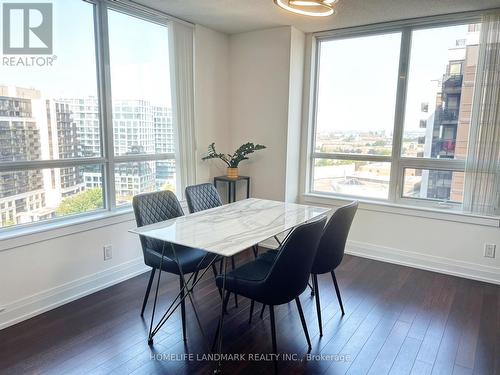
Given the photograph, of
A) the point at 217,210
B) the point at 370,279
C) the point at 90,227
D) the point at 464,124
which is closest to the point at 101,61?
the point at 90,227

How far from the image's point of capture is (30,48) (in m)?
2.59

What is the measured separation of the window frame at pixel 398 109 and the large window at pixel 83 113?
1.72 metres

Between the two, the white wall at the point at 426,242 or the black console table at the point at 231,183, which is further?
the black console table at the point at 231,183

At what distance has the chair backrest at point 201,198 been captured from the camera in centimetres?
296

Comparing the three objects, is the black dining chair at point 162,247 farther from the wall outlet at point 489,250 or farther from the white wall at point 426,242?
the wall outlet at point 489,250

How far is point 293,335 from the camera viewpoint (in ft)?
7.95

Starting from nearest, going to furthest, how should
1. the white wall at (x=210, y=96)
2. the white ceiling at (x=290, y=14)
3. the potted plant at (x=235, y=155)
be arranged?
Result: the white ceiling at (x=290, y=14) → the white wall at (x=210, y=96) → the potted plant at (x=235, y=155)

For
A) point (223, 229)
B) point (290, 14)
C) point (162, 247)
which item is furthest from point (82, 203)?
point (290, 14)

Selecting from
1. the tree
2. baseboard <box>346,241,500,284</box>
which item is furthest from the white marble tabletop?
baseboard <box>346,241,500,284</box>

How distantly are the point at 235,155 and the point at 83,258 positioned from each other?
1.94m

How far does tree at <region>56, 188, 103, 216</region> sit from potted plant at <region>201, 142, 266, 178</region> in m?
1.30

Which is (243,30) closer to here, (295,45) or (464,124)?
(295,45)

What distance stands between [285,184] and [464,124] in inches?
74.8

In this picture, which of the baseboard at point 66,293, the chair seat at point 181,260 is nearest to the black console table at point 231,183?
the baseboard at point 66,293
